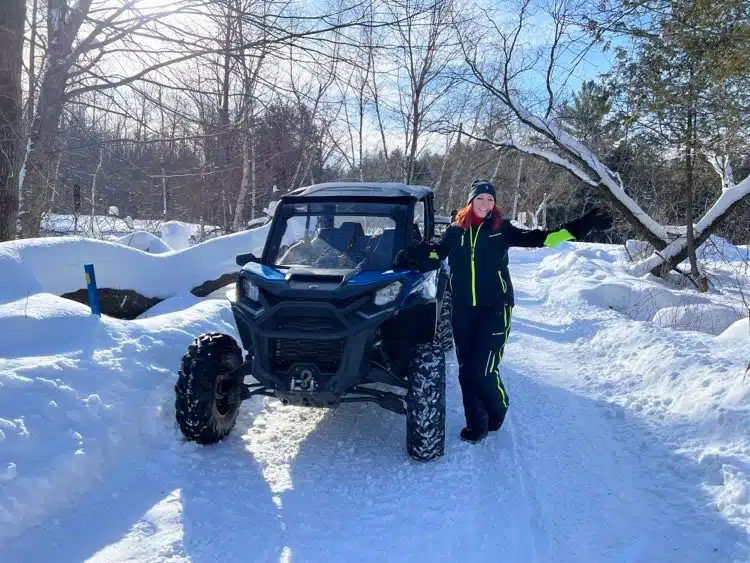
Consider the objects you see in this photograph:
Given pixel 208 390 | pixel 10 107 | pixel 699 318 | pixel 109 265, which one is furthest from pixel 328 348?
pixel 699 318

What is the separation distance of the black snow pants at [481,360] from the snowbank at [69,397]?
239 centimetres

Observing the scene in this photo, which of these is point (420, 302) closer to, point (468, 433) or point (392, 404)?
point (392, 404)

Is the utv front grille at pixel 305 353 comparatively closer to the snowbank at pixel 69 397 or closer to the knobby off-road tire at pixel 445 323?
the snowbank at pixel 69 397

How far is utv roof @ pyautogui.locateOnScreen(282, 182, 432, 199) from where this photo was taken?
4.86 meters

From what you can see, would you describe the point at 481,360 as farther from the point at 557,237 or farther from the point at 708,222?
the point at 708,222

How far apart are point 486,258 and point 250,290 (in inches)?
74.5

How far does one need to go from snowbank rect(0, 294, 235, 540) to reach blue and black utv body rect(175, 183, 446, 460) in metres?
0.50

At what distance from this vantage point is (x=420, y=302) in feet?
13.3

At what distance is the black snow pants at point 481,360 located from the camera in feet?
14.3

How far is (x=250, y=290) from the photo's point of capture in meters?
4.12

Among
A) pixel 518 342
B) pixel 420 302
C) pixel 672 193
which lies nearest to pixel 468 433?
pixel 420 302

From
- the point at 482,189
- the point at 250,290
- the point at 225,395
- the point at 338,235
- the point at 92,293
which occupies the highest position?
the point at 482,189

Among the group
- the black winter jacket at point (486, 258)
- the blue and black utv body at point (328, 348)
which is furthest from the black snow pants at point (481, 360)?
the blue and black utv body at point (328, 348)

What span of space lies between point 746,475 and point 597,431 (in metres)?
1.23
